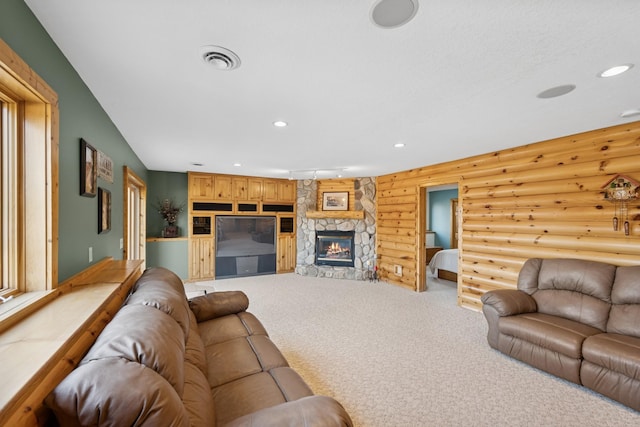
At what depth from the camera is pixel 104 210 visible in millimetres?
2350

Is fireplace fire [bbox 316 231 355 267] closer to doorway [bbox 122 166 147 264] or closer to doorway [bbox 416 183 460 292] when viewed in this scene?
doorway [bbox 416 183 460 292]

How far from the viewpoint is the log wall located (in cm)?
280

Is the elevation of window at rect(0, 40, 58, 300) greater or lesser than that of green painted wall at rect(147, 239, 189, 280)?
greater

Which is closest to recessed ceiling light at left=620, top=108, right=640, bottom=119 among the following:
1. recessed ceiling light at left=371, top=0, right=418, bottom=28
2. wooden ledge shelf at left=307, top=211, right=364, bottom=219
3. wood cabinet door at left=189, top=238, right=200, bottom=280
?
recessed ceiling light at left=371, top=0, right=418, bottom=28

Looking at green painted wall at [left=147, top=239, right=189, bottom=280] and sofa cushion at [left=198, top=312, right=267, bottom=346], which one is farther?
green painted wall at [left=147, top=239, right=189, bottom=280]

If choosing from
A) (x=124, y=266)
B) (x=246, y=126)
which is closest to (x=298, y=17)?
(x=246, y=126)

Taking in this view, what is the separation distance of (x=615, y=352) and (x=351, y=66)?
2884 millimetres

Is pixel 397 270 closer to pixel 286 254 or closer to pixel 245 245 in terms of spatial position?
pixel 286 254

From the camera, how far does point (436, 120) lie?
2.62m

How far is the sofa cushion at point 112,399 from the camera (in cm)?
76

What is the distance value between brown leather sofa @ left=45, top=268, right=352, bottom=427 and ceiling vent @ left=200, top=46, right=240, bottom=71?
147cm

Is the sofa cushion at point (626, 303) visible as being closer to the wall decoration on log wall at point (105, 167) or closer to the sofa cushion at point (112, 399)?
the sofa cushion at point (112, 399)

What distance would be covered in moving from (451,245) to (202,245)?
6789 millimetres

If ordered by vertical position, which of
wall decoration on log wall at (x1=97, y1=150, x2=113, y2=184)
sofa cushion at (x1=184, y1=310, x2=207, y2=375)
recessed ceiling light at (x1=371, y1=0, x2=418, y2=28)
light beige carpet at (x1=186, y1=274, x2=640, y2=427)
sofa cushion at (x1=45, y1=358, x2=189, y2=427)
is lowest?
light beige carpet at (x1=186, y1=274, x2=640, y2=427)
